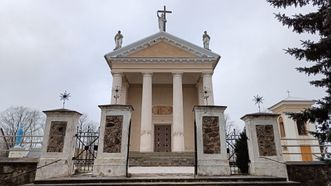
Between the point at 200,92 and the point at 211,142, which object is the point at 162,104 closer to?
the point at 200,92

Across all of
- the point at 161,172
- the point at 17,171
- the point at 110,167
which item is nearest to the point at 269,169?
the point at 161,172

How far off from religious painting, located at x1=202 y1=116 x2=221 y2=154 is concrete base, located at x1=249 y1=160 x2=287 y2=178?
47.2 inches

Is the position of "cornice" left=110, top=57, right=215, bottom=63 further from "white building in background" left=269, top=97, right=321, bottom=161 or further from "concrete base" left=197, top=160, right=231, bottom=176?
"concrete base" left=197, top=160, right=231, bottom=176

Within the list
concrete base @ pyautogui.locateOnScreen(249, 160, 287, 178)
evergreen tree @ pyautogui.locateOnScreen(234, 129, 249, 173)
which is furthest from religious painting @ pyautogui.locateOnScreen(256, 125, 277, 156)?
evergreen tree @ pyautogui.locateOnScreen(234, 129, 249, 173)

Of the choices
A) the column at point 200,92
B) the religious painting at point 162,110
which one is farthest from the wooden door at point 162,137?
the column at point 200,92

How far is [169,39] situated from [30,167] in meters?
14.6

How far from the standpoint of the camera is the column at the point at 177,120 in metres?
15.9

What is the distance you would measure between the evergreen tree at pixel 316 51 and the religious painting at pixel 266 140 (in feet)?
4.71

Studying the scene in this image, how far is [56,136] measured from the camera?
709 centimetres

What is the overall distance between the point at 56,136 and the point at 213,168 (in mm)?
4753

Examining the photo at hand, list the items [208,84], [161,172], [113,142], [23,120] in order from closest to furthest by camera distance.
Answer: [113,142], [161,172], [208,84], [23,120]

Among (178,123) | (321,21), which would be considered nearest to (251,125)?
(321,21)

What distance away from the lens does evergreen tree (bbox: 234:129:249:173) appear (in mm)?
7574

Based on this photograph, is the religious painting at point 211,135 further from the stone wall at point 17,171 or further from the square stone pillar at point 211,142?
the stone wall at point 17,171
